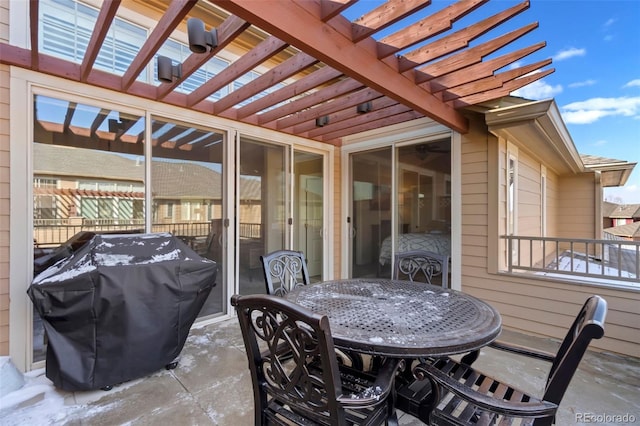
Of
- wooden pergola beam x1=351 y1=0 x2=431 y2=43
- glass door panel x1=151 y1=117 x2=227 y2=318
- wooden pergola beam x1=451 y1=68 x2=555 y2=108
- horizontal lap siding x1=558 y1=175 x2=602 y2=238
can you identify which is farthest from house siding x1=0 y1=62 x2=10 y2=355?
horizontal lap siding x1=558 y1=175 x2=602 y2=238

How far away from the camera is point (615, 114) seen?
490 inches

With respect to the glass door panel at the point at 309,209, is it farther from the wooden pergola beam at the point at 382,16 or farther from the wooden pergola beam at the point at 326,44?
the wooden pergola beam at the point at 382,16

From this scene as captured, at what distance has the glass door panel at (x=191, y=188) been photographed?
2.91 meters

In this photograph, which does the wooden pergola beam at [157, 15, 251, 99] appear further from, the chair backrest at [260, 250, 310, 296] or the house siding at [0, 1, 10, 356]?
the chair backrest at [260, 250, 310, 296]

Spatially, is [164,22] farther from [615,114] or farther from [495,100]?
[615,114]

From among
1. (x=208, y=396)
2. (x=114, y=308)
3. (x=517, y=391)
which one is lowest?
(x=208, y=396)

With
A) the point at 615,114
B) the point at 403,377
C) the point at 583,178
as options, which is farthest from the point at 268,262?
the point at 615,114

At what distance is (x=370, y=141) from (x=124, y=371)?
3824 millimetres

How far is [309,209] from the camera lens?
450cm

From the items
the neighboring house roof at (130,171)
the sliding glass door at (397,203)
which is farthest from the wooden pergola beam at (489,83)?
the neighboring house roof at (130,171)

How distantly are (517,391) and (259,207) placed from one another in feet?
10.1

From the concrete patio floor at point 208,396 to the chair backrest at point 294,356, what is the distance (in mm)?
789

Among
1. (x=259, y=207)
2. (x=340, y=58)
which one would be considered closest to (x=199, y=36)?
(x=340, y=58)

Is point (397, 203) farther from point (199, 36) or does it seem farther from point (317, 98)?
point (199, 36)
